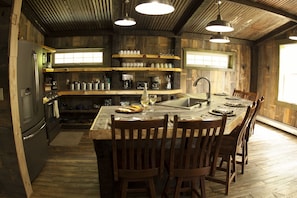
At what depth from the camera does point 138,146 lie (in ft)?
6.53

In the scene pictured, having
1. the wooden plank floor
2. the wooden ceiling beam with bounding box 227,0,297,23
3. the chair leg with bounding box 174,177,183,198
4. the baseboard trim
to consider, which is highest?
the wooden ceiling beam with bounding box 227,0,297,23

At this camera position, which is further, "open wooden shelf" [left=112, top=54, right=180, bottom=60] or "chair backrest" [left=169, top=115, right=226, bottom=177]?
"open wooden shelf" [left=112, top=54, right=180, bottom=60]

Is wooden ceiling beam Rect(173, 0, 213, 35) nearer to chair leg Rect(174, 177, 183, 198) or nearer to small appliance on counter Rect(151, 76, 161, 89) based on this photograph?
small appliance on counter Rect(151, 76, 161, 89)

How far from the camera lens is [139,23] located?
5637 mm

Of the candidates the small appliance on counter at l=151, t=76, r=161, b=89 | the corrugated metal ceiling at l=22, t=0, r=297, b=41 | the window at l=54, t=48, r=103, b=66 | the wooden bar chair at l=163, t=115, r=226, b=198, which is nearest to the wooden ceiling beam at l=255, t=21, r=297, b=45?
the corrugated metal ceiling at l=22, t=0, r=297, b=41

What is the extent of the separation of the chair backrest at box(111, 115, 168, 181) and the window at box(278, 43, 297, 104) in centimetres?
505

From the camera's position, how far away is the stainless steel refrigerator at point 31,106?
287 cm

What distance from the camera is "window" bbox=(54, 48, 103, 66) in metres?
6.11

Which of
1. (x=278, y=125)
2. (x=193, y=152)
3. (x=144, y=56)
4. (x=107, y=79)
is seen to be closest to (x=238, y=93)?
(x=278, y=125)

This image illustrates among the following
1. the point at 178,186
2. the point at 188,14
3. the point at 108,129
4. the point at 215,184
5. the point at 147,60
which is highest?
the point at 188,14

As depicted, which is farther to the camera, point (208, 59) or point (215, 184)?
point (208, 59)

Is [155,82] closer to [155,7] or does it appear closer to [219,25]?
[219,25]

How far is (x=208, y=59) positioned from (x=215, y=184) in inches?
173

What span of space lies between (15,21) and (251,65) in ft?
21.6
